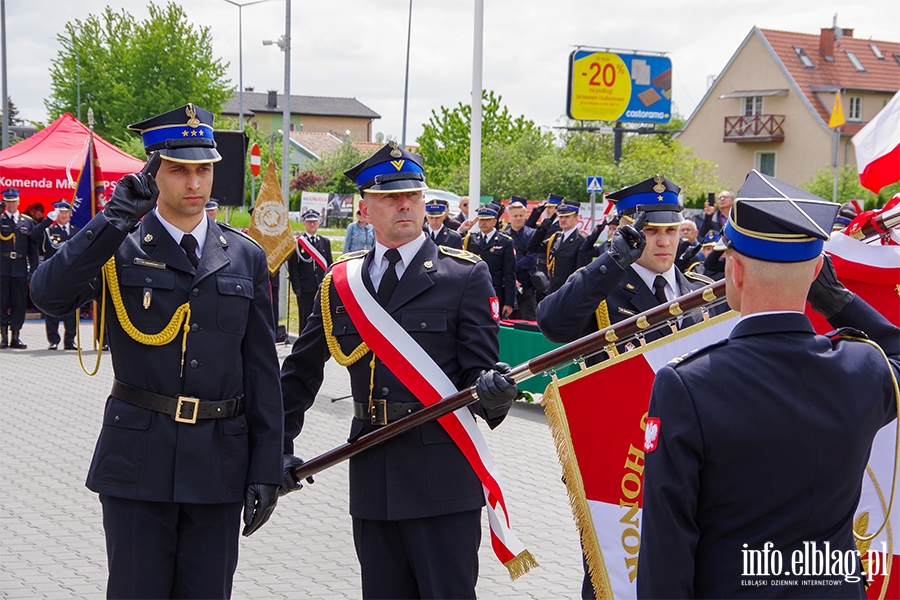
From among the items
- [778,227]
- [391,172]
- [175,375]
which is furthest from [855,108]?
[778,227]

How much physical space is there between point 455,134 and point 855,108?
66.8 feet

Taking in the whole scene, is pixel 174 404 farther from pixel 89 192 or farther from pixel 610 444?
pixel 89 192

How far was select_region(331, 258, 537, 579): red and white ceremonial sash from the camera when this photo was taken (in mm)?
3900

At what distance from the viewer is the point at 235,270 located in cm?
387

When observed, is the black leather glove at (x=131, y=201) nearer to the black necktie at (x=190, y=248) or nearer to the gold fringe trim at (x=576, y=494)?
the black necktie at (x=190, y=248)

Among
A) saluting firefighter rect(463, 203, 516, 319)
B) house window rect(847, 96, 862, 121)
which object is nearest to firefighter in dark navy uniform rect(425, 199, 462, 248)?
saluting firefighter rect(463, 203, 516, 319)

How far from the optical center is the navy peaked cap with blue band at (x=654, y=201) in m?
4.49

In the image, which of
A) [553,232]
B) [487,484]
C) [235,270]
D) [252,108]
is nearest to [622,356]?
[487,484]

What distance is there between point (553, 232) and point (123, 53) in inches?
1561

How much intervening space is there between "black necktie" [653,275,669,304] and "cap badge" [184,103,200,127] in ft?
6.84

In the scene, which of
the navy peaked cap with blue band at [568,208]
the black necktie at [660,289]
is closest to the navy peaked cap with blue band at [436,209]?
the navy peaked cap with blue band at [568,208]

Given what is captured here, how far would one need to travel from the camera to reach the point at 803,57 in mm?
52031

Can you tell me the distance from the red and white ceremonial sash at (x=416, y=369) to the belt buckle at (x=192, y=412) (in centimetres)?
72

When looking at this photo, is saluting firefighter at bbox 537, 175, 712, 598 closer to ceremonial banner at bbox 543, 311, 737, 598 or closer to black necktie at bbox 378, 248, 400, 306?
ceremonial banner at bbox 543, 311, 737, 598
